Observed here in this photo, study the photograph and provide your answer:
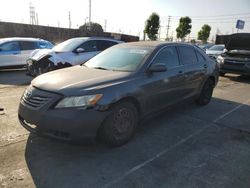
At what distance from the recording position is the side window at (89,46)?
9.78 meters

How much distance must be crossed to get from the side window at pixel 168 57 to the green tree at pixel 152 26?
130 ft

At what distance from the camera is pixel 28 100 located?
4.01m

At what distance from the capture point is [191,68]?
233 inches

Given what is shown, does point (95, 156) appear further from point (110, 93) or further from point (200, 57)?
point (200, 57)

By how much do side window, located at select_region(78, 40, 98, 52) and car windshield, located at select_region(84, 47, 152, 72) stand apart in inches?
174

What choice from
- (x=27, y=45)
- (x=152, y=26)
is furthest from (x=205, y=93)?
(x=152, y=26)

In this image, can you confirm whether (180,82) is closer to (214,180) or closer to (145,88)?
(145,88)

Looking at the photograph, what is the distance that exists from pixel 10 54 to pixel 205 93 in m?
8.58

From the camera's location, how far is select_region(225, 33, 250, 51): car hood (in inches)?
485

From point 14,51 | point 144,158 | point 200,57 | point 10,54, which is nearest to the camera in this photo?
point 144,158

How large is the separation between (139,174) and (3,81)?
25.5 ft

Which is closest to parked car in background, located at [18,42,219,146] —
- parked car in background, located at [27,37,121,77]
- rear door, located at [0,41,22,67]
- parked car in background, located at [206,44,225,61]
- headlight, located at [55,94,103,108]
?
headlight, located at [55,94,103,108]

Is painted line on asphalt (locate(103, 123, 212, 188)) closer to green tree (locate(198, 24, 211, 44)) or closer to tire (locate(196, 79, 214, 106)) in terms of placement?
tire (locate(196, 79, 214, 106))

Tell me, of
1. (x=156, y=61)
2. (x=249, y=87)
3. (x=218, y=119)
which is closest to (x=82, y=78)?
(x=156, y=61)
